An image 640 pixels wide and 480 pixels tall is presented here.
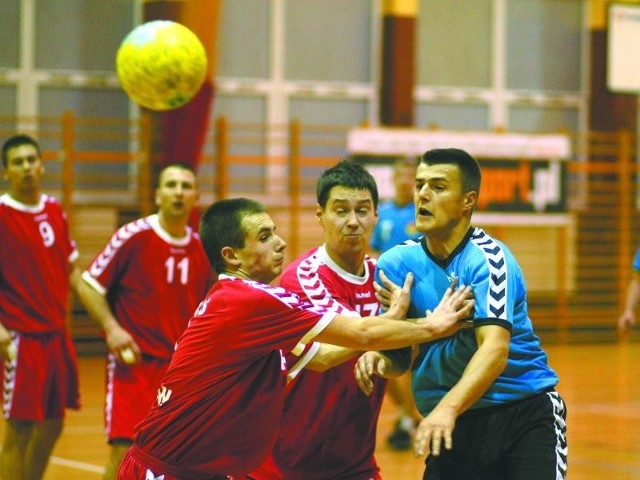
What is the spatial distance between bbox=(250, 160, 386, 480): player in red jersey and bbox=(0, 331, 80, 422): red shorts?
Answer: 80.5 inches

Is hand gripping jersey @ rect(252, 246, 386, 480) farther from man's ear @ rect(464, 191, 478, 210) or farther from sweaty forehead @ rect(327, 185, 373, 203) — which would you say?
man's ear @ rect(464, 191, 478, 210)

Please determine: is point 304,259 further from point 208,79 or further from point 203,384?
point 208,79

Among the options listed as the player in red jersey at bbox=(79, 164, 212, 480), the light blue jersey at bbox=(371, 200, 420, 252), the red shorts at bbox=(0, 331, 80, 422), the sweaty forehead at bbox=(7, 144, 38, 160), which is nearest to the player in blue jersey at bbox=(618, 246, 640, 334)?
the light blue jersey at bbox=(371, 200, 420, 252)

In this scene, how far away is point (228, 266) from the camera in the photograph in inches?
158

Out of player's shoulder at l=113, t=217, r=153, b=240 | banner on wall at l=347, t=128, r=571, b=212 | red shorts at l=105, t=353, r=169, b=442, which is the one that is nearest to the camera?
red shorts at l=105, t=353, r=169, b=442

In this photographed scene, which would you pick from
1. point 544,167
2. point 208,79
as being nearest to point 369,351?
point 208,79

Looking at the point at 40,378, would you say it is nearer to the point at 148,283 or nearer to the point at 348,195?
the point at 148,283

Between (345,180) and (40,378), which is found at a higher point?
(345,180)

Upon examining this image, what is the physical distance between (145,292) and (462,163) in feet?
8.53

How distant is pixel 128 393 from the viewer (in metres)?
5.98

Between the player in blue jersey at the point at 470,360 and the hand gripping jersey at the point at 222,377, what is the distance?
423 millimetres

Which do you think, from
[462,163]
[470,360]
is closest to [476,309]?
[470,360]

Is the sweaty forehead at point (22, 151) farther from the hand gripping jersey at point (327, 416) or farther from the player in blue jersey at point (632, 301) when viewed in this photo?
the player in blue jersey at point (632, 301)

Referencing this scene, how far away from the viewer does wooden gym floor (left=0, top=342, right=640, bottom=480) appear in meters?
7.36
